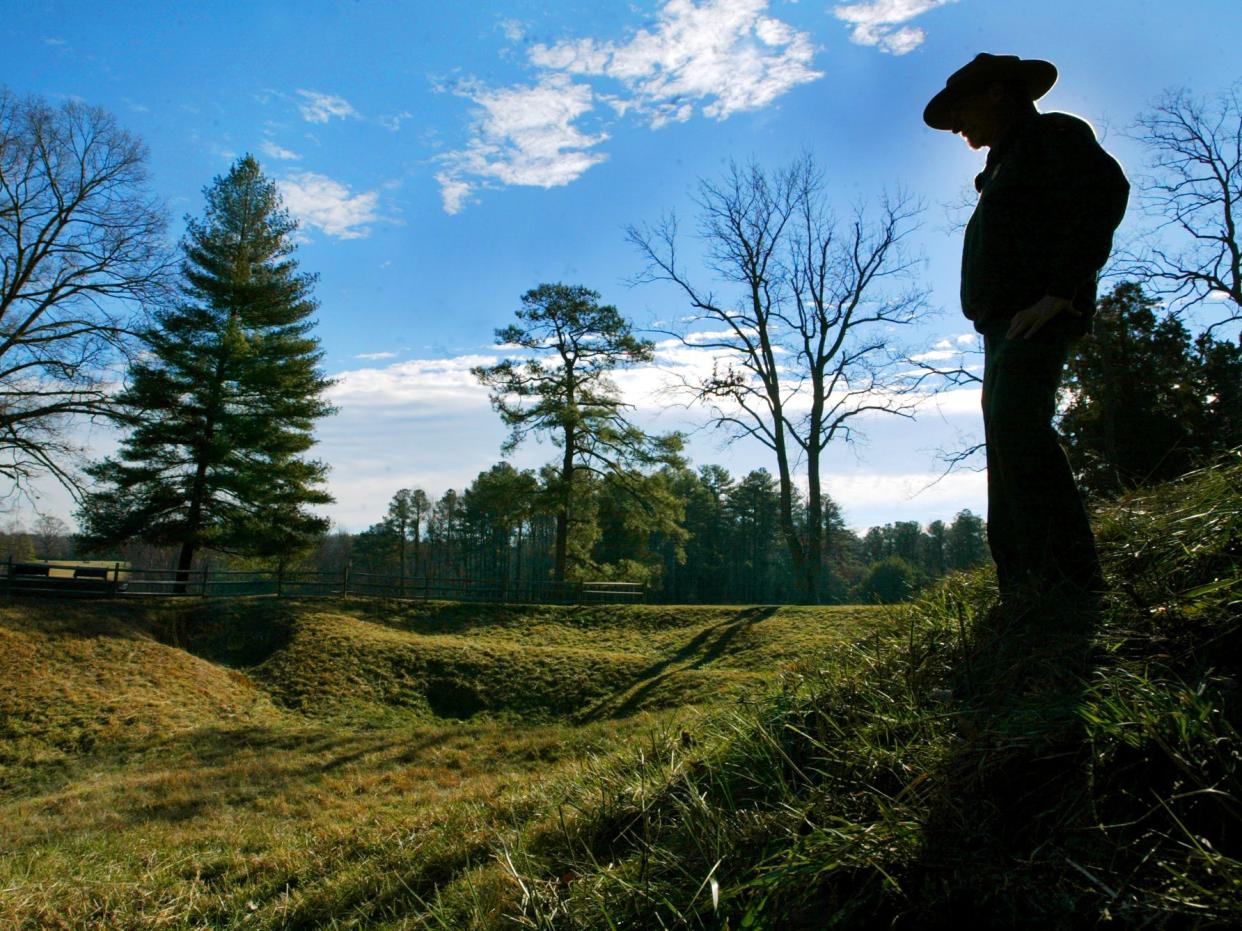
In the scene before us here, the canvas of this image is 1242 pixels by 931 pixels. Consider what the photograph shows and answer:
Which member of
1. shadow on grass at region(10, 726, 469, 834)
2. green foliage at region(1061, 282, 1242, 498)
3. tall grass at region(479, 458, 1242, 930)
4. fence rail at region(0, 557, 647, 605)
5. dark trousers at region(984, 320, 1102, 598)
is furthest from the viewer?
fence rail at region(0, 557, 647, 605)

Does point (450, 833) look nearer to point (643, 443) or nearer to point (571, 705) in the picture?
point (571, 705)

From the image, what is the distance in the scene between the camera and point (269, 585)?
26125 millimetres

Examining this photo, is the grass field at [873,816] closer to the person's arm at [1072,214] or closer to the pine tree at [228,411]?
the person's arm at [1072,214]

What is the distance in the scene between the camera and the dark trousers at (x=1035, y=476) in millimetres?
2729

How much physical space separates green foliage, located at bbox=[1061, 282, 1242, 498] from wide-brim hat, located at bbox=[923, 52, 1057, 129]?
1.74 metres

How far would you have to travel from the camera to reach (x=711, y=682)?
42.2 ft

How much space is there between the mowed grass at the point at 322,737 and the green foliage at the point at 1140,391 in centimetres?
376

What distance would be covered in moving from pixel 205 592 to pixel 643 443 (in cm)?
1686

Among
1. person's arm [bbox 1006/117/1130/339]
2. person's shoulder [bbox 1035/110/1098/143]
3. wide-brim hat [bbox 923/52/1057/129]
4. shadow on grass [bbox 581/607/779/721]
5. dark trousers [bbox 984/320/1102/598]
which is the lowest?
shadow on grass [bbox 581/607/779/721]

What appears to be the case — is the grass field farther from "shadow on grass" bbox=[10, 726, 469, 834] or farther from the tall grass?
"shadow on grass" bbox=[10, 726, 469, 834]

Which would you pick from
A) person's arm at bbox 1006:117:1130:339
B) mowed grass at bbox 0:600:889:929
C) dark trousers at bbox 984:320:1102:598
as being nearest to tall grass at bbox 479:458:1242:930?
dark trousers at bbox 984:320:1102:598

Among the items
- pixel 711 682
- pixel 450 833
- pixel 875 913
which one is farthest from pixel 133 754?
pixel 875 913

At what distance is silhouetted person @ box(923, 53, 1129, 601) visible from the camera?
2.79m

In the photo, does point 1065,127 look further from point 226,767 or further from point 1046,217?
point 226,767
